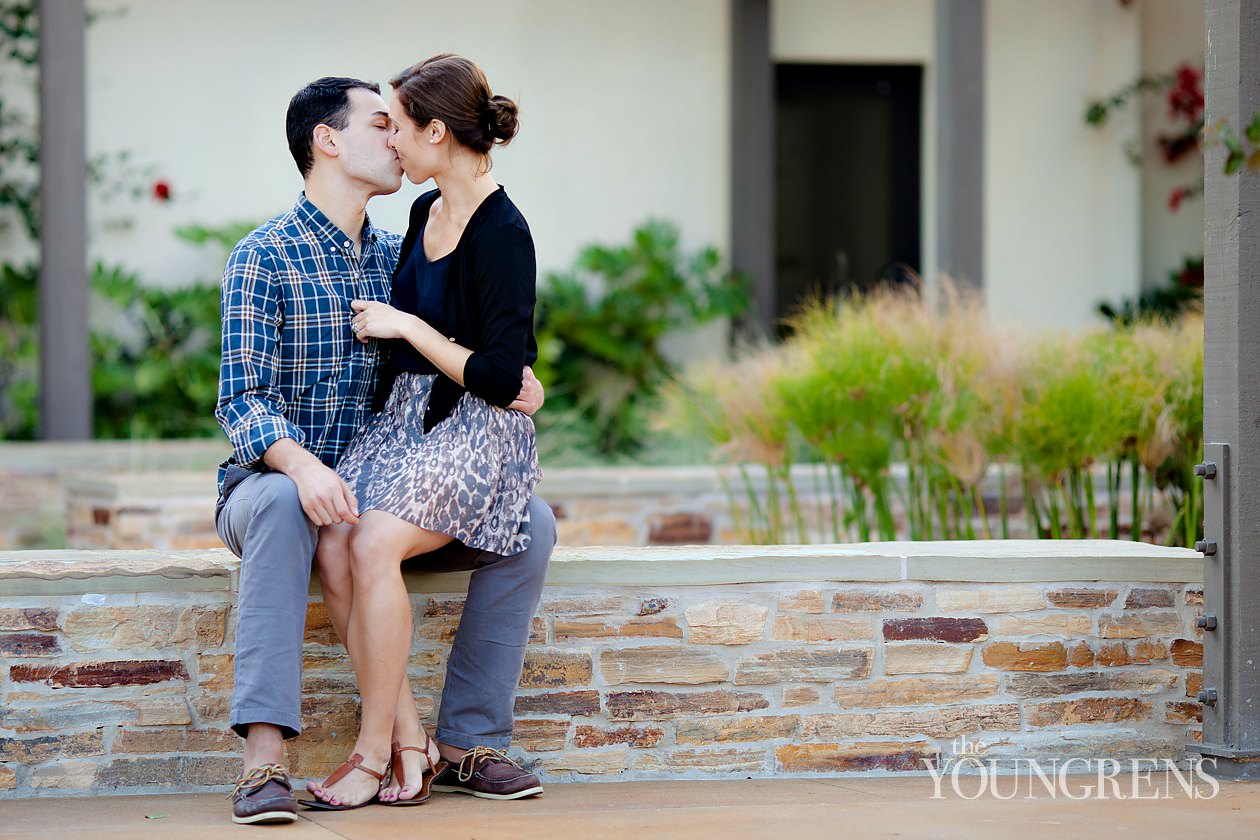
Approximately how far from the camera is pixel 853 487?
530 cm

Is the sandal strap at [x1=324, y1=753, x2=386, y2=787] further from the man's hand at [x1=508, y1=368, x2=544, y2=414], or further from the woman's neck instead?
the woman's neck

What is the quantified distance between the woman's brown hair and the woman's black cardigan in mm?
145

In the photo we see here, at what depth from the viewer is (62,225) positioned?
273 inches

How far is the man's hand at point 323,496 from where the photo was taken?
293 centimetres

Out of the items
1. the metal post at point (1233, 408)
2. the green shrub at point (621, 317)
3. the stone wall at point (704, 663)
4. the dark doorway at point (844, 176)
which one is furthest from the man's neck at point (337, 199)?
the dark doorway at point (844, 176)

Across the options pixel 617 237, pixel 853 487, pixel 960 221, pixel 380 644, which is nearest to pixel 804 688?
pixel 380 644

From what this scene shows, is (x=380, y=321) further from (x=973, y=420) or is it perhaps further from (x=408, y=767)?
(x=973, y=420)

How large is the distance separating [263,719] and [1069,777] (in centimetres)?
177

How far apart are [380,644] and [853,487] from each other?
8.63 ft

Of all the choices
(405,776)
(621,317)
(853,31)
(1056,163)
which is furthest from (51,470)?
(1056,163)

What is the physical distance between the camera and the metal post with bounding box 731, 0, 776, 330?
340 inches

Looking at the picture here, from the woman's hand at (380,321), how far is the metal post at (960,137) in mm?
4581

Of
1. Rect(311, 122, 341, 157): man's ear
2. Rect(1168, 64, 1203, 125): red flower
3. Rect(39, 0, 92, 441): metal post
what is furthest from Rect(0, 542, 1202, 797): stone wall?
Rect(1168, 64, 1203, 125): red flower

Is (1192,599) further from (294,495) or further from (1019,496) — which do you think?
(294,495)
